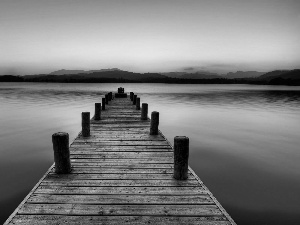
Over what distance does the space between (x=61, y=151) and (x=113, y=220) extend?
2.30 metres

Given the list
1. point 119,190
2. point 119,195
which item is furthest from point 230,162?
point 119,195

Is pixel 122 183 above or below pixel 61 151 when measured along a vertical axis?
below

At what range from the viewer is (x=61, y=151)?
5277mm

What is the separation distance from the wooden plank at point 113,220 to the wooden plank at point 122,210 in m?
0.09

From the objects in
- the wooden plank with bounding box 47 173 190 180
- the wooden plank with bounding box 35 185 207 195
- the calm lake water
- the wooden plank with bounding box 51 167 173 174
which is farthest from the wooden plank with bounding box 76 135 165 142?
the wooden plank with bounding box 35 185 207 195

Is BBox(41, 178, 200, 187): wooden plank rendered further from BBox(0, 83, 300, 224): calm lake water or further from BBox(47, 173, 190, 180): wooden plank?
BBox(0, 83, 300, 224): calm lake water


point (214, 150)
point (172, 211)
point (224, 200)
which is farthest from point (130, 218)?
point (214, 150)

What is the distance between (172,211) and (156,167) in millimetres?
1873

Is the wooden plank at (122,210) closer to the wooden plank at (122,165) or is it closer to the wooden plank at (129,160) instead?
the wooden plank at (122,165)

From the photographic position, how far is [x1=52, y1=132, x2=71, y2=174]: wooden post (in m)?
5.20

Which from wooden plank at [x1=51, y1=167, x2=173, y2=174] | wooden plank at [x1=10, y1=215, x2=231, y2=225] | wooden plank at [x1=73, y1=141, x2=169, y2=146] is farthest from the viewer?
wooden plank at [x1=73, y1=141, x2=169, y2=146]

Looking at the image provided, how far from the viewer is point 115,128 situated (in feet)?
33.1

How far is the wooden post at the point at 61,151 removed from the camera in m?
5.20

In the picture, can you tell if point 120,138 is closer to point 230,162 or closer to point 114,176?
point 114,176
